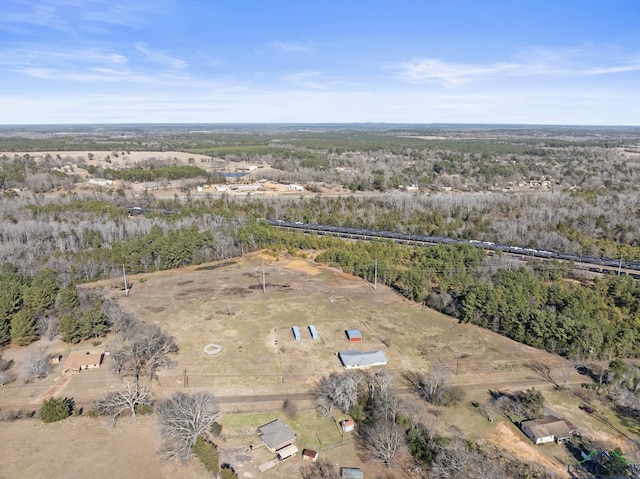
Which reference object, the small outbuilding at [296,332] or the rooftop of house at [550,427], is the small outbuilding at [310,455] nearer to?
the rooftop of house at [550,427]

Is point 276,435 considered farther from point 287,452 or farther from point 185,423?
point 185,423

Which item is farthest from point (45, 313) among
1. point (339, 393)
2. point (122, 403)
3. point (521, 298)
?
point (521, 298)

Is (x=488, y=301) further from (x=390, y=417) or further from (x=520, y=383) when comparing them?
(x=390, y=417)

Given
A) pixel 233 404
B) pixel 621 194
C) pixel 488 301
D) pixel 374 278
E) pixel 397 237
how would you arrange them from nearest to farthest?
pixel 233 404 → pixel 488 301 → pixel 374 278 → pixel 397 237 → pixel 621 194

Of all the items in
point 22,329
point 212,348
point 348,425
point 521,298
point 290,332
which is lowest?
point 290,332

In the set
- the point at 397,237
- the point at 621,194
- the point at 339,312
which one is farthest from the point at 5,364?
the point at 621,194

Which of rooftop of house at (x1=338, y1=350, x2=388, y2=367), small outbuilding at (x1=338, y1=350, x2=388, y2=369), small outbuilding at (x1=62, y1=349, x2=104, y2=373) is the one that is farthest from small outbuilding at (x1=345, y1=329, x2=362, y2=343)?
small outbuilding at (x1=62, y1=349, x2=104, y2=373)

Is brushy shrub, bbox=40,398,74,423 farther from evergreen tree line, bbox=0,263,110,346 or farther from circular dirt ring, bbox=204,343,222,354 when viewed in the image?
circular dirt ring, bbox=204,343,222,354
